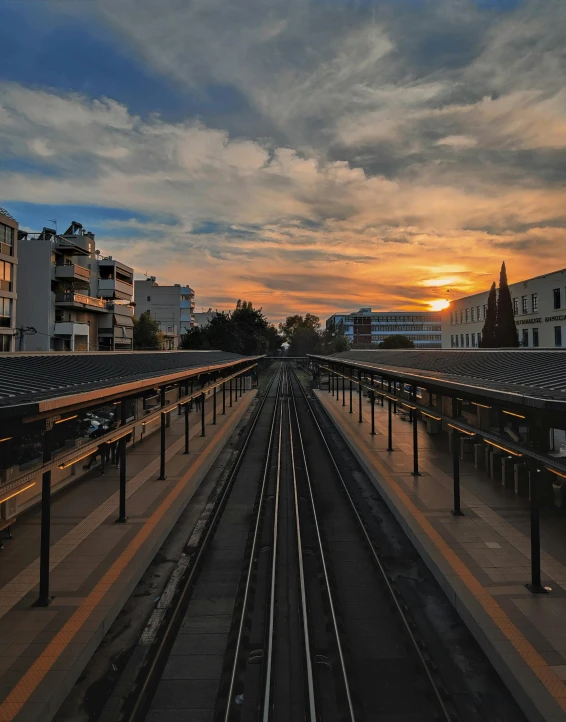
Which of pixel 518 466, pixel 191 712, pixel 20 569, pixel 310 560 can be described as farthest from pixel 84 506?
pixel 518 466

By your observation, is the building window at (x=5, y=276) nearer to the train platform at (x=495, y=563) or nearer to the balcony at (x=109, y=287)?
the balcony at (x=109, y=287)

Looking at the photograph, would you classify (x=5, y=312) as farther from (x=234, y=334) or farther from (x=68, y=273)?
(x=234, y=334)

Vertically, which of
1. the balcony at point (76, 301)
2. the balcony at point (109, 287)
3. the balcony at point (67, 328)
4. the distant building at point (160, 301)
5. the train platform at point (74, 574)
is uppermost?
the distant building at point (160, 301)

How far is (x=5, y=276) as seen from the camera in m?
27.5

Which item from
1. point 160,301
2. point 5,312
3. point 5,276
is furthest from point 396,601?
point 160,301

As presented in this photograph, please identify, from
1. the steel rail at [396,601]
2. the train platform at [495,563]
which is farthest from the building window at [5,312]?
the train platform at [495,563]

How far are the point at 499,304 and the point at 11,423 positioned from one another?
41757 millimetres

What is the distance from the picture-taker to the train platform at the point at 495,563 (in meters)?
4.82

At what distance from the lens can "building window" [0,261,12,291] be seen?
88.8 feet

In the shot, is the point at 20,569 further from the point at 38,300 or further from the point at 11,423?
the point at 38,300

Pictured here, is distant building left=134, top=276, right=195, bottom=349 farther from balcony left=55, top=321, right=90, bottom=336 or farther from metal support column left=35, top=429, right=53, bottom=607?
metal support column left=35, top=429, right=53, bottom=607

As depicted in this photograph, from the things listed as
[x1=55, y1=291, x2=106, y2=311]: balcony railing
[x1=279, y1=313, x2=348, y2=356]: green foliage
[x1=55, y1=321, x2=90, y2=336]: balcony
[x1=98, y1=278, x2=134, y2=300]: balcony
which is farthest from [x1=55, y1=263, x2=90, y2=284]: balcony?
[x1=279, y1=313, x2=348, y2=356]: green foliage

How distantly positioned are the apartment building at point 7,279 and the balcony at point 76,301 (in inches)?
Answer: 245

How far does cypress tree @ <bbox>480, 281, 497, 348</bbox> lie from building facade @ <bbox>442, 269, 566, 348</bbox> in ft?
5.41
